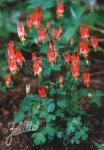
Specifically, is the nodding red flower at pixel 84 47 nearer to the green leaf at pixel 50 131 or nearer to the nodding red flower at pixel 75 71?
the nodding red flower at pixel 75 71

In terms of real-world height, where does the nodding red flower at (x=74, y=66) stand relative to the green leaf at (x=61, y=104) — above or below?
above

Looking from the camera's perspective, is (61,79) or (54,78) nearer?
(61,79)

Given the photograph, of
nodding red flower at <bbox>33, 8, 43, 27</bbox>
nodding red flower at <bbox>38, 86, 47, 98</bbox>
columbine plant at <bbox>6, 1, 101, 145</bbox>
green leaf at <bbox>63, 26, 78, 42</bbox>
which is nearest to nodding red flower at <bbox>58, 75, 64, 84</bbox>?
columbine plant at <bbox>6, 1, 101, 145</bbox>

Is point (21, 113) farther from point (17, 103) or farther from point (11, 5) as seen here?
point (11, 5)

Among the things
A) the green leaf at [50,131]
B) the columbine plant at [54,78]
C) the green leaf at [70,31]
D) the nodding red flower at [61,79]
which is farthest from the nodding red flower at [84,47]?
the green leaf at [70,31]

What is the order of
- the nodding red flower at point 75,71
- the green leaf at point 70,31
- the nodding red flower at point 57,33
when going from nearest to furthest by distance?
the nodding red flower at point 75,71, the nodding red flower at point 57,33, the green leaf at point 70,31

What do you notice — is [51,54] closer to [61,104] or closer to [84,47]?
[84,47]

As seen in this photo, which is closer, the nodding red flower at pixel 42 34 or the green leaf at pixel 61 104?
the nodding red flower at pixel 42 34

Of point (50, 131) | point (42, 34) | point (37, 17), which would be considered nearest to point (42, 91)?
point (50, 131)

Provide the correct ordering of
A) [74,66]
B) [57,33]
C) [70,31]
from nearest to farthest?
[74,66] < [57,33] < [70,31]

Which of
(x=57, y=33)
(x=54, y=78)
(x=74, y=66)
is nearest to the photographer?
(x=74, y=66)
